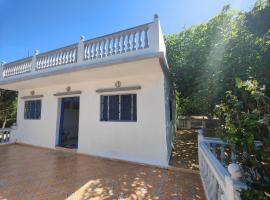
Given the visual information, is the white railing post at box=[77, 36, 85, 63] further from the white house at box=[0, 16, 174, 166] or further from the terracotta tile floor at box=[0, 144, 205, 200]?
the terracotta tile floor at box=[0, 144, 205, 200]

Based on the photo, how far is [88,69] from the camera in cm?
612

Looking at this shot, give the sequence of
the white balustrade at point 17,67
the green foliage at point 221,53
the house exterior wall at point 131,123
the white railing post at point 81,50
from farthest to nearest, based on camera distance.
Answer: the white balustrade at point 17,67, the white railing post at point 81,50, the house exterior wall at point 131,123, the green foliage at point 221,53

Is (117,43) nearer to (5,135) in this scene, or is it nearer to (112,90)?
(112,90)

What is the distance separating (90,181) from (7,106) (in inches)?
557

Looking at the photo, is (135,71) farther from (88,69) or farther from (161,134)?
(161,134)

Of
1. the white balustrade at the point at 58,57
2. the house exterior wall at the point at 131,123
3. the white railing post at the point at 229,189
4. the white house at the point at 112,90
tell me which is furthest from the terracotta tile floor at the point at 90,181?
the white balustrade at the point at 58,57

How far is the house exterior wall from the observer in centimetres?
581

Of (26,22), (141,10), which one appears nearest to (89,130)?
(141,10)

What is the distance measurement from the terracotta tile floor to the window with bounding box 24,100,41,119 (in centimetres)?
350

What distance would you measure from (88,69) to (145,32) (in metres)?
2.44

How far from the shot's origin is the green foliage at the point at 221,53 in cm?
501

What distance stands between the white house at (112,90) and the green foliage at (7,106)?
6658 millimetres

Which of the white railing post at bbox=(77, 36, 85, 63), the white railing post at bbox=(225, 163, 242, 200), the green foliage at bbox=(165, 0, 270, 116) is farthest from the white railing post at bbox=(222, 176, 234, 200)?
the white railing post at bbox=(77, 36, 85, 63)

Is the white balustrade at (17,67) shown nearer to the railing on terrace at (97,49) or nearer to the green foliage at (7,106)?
the railing on terrace at (97,49)
